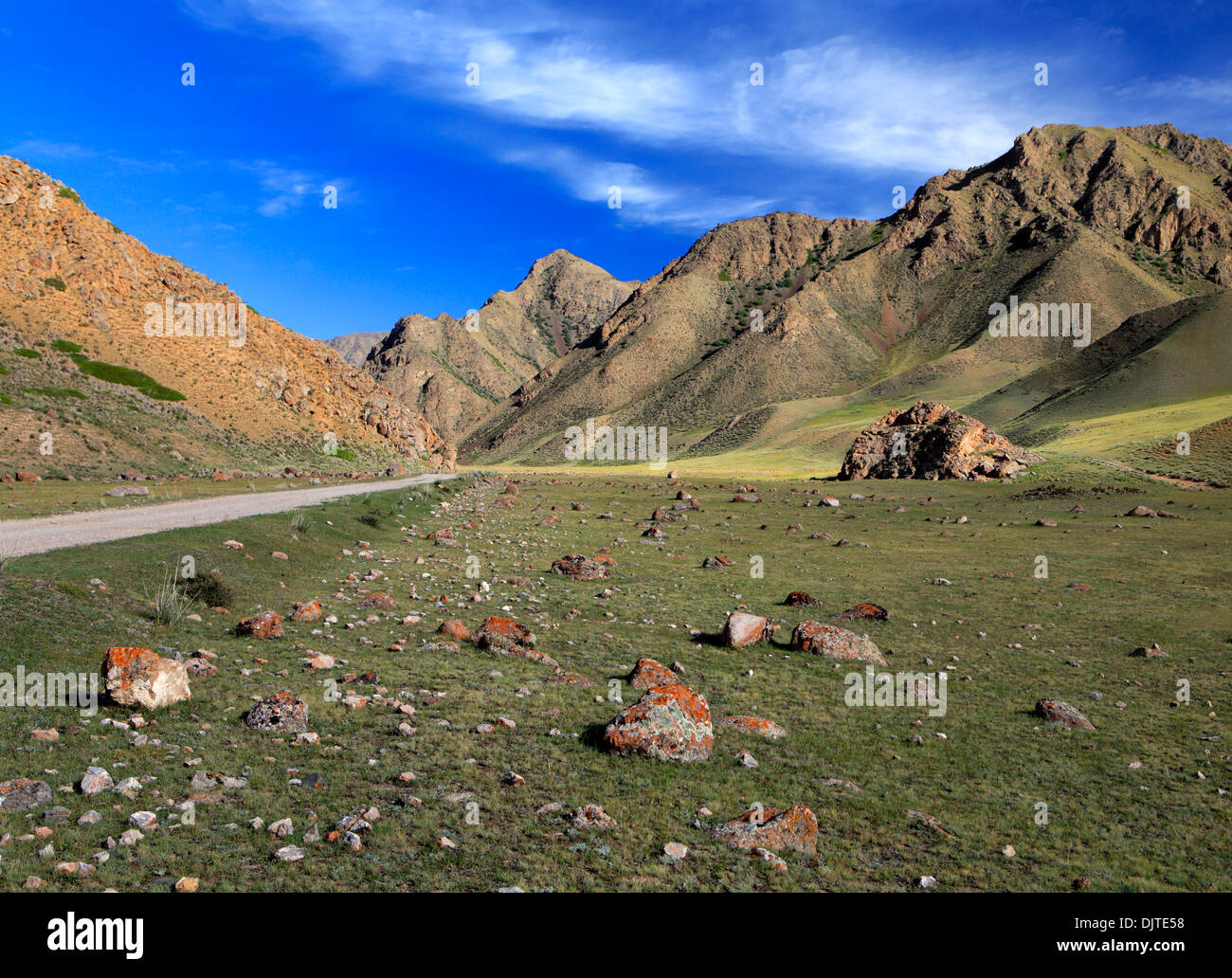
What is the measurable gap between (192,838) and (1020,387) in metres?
146

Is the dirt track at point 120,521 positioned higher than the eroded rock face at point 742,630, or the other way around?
the dirt track at point 120,521

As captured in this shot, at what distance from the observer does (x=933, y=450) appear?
6216cm

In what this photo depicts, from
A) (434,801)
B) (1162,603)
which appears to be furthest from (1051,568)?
(434,801)

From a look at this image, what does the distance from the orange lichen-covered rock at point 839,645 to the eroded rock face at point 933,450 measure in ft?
167

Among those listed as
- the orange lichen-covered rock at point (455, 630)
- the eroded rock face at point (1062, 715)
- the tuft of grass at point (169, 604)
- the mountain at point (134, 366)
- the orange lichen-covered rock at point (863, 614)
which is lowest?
the eroded rock face at point (1062, 715)

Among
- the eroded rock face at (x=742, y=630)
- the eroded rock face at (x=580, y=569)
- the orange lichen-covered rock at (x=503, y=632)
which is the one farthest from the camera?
the eroded rock face at (x=580, y=569)

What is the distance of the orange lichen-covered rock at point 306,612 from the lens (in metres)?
13.2

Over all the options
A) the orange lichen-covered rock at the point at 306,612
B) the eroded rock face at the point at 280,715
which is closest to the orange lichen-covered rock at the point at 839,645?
the eroded rock face at the point at 280,715

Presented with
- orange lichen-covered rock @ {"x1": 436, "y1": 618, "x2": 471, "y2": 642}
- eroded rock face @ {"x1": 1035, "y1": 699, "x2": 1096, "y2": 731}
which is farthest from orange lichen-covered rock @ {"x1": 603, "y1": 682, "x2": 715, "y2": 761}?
eroded rock face @ {"x1": 1035, "y1": 699, "x2": 1096, "y2": 731}

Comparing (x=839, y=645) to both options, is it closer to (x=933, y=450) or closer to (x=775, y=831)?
(x=775, y=831)

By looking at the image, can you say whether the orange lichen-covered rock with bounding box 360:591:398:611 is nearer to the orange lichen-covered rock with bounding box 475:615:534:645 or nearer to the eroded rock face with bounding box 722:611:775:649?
the orange lichen-covered rock with bounding box 475:615:534:645

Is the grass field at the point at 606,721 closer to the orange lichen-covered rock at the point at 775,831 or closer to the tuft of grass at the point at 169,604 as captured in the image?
the orange lichen-covered rock at the point at 775,831

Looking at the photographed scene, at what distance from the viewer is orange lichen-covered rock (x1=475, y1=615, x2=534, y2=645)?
41.0ft

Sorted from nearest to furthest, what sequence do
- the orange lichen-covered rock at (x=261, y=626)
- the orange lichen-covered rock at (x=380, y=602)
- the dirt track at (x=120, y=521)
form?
the orange lichen-covered rock at (x=261, y=626) → the orange lichen-covered rock at (x=380, y=602) → the dirt track at (x=120, y=521)
